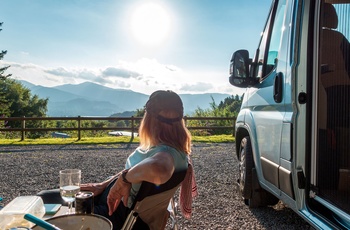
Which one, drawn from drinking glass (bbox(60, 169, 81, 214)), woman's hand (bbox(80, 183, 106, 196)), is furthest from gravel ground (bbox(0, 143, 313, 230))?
drinking glass (bbox(60, 169, 81, 214))

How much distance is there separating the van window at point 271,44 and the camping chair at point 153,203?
1.54 m

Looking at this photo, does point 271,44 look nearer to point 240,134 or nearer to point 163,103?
point 240,134

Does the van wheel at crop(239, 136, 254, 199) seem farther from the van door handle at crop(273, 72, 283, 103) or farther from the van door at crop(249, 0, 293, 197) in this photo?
the van door handle at crop(273, 72, 283, 103)

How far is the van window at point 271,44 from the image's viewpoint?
9.73 feet

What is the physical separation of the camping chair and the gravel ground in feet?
2.95

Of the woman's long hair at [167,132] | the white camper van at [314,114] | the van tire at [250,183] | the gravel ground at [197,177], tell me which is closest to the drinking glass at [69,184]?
the woman's long hair at [167,132]

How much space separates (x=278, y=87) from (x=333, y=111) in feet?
1.77

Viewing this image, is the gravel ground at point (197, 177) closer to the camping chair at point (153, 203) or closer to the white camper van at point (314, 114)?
the white camper van at point (314, 114)

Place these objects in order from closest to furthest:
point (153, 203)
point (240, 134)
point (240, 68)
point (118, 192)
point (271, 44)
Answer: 1. point (118, 192)
2. point (153, 203)
3. point (271, 44)
4. point (240, 68)
5. point (240, 134)

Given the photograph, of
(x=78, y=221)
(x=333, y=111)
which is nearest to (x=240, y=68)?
(x=333, y=111)

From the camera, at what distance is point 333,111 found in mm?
2023

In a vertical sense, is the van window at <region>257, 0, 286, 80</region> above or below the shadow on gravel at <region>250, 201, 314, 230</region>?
above

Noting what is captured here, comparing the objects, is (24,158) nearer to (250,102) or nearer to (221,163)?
(221,163)

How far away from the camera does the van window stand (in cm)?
296
